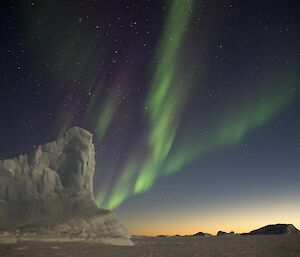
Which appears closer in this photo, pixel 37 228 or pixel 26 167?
pixel 37 228

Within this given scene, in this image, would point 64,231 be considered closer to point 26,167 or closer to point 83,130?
point 26,167

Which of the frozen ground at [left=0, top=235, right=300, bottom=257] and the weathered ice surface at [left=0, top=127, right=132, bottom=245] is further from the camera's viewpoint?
the weathered ice surface at [left=0, top=127, right=132, bottom=245]

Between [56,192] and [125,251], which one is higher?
[56,192]

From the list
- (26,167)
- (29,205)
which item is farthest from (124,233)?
(26,167)

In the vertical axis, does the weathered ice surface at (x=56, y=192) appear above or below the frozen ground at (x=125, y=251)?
above

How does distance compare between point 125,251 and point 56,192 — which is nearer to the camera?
point 125,251

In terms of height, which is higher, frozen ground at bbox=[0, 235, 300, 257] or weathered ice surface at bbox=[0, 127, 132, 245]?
weathered ice surface at bbox=[0, 127, 132, 245]

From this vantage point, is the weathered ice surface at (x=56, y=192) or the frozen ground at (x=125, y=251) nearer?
the frozen ground at (x=125, y=251)

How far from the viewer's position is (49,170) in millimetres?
117438

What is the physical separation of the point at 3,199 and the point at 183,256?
78424 millimetres

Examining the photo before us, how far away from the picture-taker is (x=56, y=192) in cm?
11462

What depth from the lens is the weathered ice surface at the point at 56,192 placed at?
96.4 m

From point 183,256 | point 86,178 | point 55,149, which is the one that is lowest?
point 183,256

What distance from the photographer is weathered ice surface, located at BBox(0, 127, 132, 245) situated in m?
96.4
